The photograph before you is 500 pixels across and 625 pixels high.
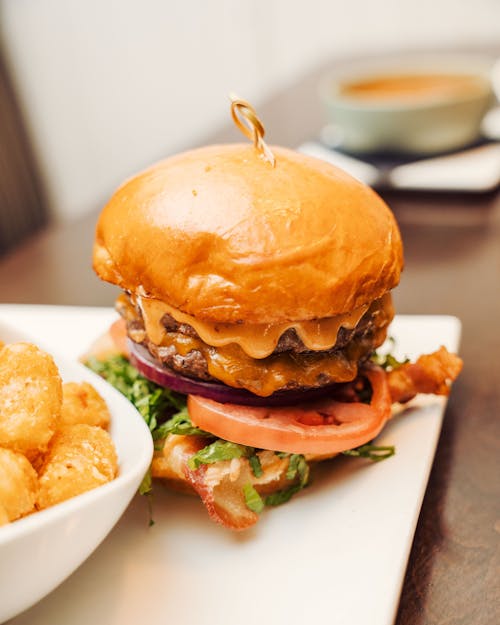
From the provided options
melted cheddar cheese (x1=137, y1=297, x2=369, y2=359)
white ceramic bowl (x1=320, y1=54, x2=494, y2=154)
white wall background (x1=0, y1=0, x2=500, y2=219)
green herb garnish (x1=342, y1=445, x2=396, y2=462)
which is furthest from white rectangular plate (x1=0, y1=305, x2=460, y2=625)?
white wall background (x1=0, y1=0, x2=500, y2=219)

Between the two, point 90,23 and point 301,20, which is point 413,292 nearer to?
point 301,20

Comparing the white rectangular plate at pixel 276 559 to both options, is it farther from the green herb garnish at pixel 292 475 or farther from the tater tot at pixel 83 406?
the tater tot at pixel 83 406

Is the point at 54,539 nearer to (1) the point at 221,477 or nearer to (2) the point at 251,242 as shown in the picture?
(1) the point at 221,477

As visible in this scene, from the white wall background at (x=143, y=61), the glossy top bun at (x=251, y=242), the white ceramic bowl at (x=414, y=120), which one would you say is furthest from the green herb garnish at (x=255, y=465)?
the white wall background at (x=143, y=61)

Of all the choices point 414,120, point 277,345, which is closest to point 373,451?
point 277,345

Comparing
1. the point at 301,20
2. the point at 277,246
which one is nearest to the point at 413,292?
the point at 277,246

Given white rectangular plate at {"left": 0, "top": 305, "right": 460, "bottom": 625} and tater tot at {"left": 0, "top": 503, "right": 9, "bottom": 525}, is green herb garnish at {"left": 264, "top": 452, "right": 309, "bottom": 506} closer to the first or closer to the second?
white rectangular plate at {"left": 0, "top": 305, "right": 460, "bottom": 625}
